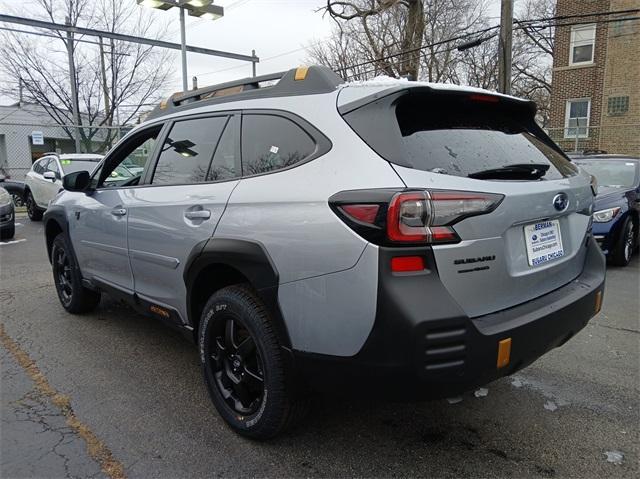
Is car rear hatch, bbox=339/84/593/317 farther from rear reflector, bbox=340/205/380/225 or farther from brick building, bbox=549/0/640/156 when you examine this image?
brick building, bbox=549/0/640/156

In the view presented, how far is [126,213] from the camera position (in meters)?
3.49

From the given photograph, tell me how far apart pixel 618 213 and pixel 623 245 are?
466 mm

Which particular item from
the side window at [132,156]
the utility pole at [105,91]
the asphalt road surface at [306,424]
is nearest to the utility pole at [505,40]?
the asphalt road surface at [306,424]

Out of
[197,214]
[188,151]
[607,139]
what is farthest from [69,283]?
[607,139]

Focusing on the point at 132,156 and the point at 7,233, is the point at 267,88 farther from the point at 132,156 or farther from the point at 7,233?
the point at 7,233

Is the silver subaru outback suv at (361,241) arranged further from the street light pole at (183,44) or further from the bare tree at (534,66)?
the bare tree at (534,66)

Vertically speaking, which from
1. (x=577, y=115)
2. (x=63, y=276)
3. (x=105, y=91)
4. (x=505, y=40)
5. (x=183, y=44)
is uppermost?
(x=105, y=91)

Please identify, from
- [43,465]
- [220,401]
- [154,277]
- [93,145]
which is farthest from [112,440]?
[93,145]

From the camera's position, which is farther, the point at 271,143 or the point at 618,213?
the point at 618,213

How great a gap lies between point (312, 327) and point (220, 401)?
981mm

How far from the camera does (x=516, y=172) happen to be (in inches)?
94.0

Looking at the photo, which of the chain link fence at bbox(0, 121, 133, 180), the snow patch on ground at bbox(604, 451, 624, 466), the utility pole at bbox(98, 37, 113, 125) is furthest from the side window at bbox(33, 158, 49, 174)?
the utility pole at bbox(98, 37, 113, 125)

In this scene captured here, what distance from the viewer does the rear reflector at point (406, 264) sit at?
1.94 metres

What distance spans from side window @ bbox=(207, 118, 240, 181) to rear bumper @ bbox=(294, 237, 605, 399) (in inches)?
44.6
